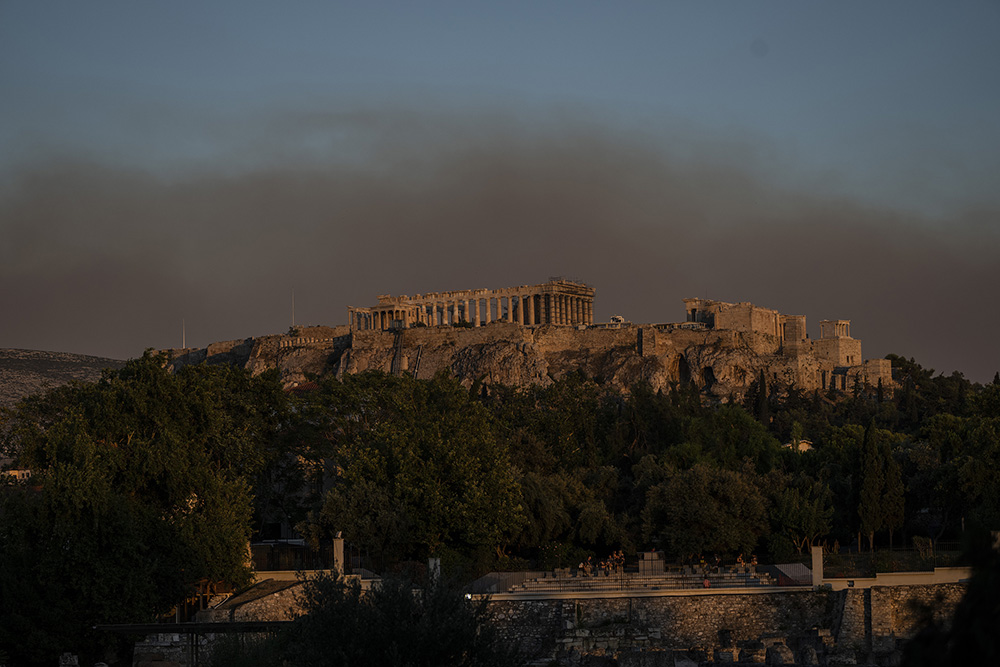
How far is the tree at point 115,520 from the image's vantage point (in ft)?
89.8

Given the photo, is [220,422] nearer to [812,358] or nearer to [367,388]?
[367,388]

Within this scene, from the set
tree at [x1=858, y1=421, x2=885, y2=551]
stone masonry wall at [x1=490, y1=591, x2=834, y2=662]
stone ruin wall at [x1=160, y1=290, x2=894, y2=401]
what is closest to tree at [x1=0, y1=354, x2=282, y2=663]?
stone masonry wall at [x1=490, y1=591, x2=834, y2=662]

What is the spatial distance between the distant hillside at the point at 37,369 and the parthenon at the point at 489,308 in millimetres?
21136

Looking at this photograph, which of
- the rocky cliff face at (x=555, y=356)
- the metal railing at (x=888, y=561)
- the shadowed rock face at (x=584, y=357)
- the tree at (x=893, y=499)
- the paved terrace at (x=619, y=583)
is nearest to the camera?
the paved terrace at (x=619, y=583)

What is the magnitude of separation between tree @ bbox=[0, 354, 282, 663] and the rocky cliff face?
32.3 m

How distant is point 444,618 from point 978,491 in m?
22.5

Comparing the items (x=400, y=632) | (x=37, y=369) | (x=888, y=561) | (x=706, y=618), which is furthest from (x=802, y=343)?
(x=400, y=632)

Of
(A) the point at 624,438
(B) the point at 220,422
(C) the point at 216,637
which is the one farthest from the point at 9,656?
(A) the point at 624,438

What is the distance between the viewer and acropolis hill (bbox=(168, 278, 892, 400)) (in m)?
72.0

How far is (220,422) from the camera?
3772 centimetres

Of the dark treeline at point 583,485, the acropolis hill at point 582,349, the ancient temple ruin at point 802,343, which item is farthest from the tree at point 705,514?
the ancient temple ruin at point 802,343

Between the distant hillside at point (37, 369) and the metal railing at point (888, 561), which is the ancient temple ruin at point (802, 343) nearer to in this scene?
the metal railing at point (888, 561)

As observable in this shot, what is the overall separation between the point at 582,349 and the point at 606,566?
43865mm

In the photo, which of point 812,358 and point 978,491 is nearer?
point 978,491
